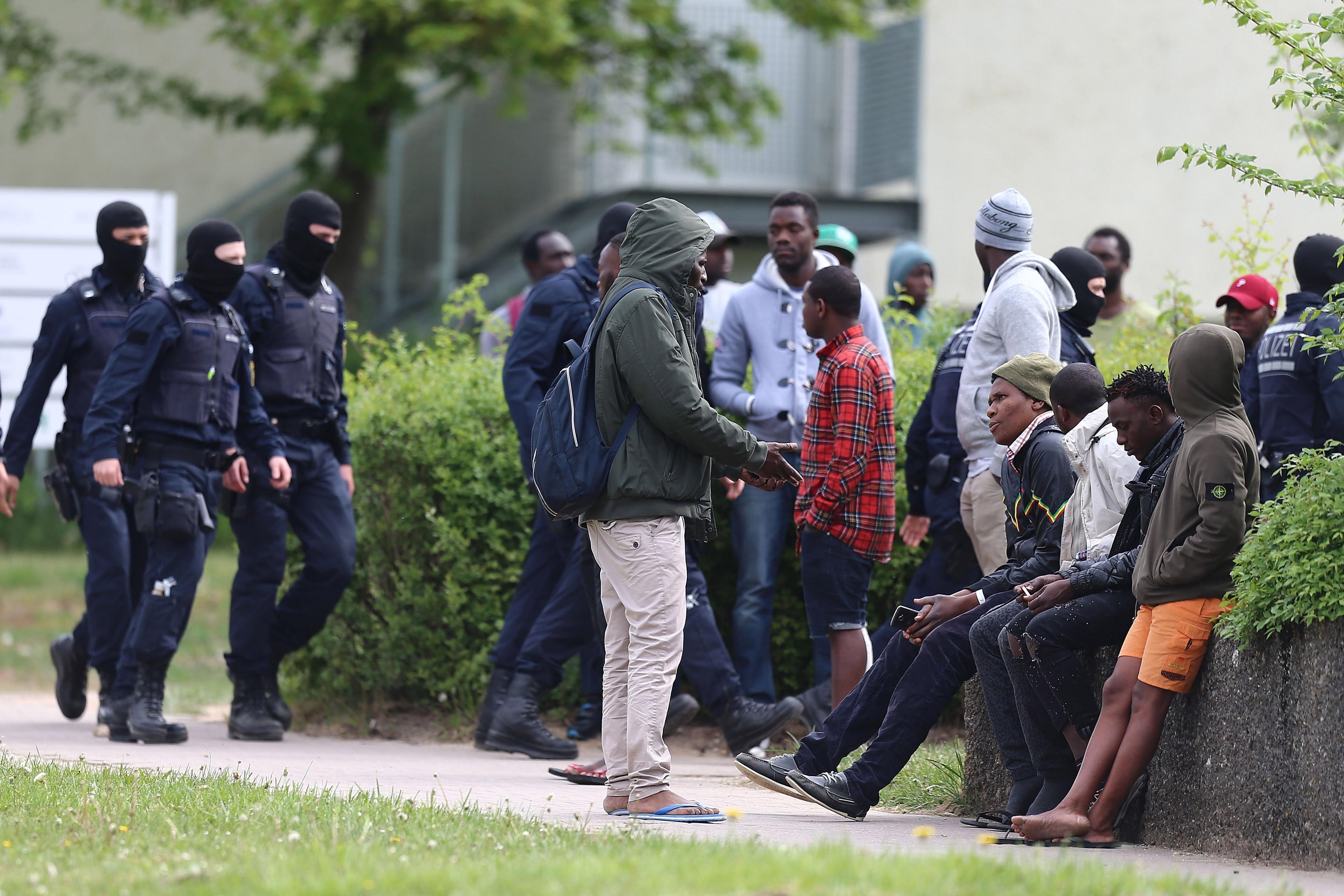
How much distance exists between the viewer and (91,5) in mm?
21219

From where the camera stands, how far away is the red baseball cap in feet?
25.5

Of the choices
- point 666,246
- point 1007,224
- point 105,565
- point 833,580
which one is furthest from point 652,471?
point 105,565

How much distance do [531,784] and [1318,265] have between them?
410 cm

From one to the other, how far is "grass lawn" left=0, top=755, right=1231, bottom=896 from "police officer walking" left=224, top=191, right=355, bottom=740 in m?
2.48

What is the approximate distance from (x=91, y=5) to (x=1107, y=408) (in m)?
18.7

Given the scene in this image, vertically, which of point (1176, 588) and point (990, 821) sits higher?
point (1176, 588)

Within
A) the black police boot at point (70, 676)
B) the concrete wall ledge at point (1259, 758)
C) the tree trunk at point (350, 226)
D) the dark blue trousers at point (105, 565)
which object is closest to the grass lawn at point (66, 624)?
the black police boot at point (70, 676)

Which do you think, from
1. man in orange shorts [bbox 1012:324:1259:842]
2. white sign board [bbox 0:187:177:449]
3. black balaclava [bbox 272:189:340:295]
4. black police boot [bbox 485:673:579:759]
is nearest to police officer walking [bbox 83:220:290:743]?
black balaclava [bbox 272:189:340:295]

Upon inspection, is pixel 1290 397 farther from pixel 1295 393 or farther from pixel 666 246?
pixel 666 246

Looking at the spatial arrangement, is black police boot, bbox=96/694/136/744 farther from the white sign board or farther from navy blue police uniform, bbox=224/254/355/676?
the white sign board

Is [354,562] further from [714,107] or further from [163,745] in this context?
[714,107]

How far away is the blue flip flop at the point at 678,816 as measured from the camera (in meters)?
5.50

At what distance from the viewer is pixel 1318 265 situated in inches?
293

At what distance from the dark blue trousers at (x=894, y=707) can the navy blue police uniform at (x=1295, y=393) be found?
2046 mm
